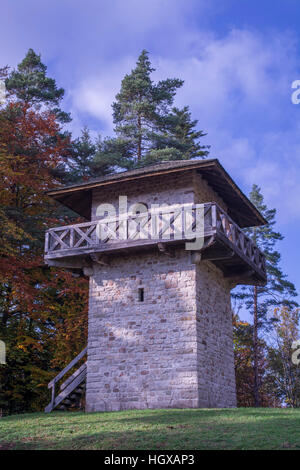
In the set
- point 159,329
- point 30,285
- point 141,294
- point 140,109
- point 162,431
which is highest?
point 140,109

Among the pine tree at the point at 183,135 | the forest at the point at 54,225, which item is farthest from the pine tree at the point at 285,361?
the pine tree at the point at 183,135

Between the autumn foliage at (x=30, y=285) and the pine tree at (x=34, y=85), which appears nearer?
the autumn foliage at (x=30, y=285)

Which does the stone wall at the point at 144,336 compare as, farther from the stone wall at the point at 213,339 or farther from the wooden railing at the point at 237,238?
the wooden railing at the point at 237,238

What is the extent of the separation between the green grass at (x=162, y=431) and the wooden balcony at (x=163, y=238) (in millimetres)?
4655

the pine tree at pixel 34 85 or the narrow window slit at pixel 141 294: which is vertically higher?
the pine tree at pixel 34 85

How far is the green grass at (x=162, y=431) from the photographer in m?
9.36

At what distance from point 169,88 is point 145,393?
21.6 m

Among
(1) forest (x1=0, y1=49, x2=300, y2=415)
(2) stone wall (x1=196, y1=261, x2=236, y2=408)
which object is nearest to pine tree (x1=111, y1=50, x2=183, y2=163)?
(1) forest (x1=0, y1=49, x2=300, y2=415)

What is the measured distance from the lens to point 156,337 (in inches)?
612

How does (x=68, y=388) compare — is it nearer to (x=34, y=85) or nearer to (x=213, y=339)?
(x=213, y=339)

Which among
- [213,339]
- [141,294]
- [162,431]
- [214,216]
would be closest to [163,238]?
[214,216]

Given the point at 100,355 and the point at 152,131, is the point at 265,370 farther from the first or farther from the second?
the point at 100,355

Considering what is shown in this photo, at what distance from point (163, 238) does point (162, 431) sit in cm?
610
